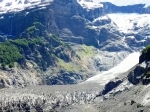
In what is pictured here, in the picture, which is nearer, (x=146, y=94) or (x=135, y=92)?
(x=146, y=94)

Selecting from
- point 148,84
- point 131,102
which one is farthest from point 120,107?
point 148,84

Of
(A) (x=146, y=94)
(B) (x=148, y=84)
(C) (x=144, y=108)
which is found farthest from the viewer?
(B) (x=148, y=84)

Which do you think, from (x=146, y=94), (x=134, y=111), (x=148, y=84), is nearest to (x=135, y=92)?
(x=148, y=84)

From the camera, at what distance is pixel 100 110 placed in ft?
652

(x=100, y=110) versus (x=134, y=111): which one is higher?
(x=134, y=111)

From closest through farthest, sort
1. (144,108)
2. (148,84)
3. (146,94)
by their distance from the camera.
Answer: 1. (144,108)
2. (146,94)
3. (148,84)

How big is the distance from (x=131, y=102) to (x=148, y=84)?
55.1 ft

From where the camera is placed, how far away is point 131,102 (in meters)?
180

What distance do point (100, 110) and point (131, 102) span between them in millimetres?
22689

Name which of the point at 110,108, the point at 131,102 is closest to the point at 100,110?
the point at 110,108

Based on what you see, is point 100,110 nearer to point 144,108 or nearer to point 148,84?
point 148,84

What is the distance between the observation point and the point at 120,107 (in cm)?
18362

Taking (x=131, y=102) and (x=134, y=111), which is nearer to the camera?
(x=134, y=111)

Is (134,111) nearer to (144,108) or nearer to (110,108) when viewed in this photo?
(144,108)
